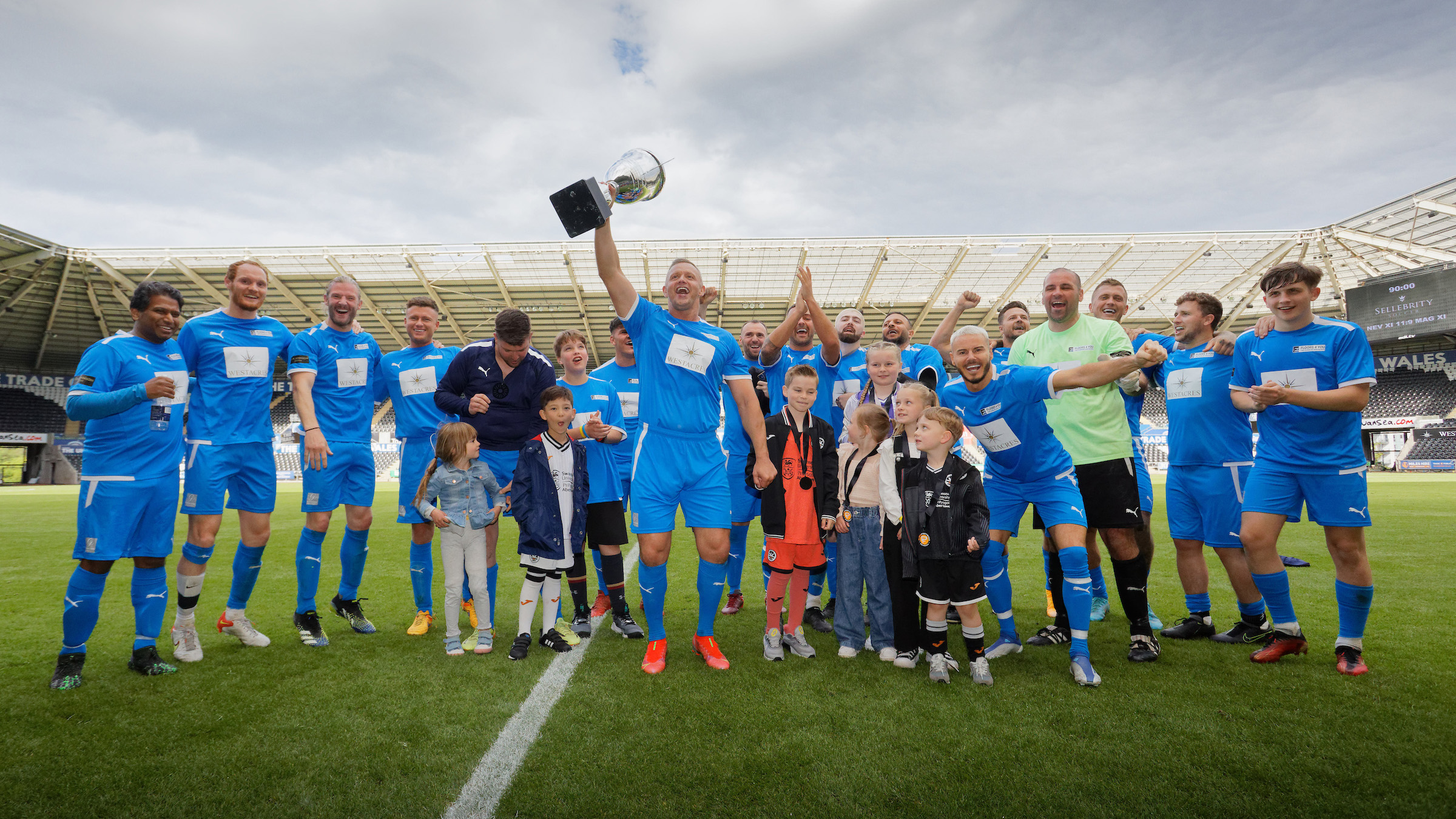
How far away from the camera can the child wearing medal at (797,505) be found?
3910 mm

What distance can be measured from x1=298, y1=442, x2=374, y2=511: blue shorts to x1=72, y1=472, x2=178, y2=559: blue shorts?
31.8 inches

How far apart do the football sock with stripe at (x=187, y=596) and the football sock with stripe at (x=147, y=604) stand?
0.13m

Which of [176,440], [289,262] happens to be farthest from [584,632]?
[289,262]

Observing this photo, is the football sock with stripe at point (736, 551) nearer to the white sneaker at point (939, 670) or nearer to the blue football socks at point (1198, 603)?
the white sneaker at point (939, 670)

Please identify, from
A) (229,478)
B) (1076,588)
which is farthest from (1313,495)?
(229,478)

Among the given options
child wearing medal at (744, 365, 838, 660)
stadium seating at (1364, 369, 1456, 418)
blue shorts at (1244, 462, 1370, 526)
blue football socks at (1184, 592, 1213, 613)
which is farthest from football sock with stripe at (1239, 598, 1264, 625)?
stadium seating at (1364, 369, 1456, 418)

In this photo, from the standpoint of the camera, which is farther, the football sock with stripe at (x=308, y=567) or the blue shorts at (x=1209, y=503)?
the football sock with stripe at (x=308, y=567)

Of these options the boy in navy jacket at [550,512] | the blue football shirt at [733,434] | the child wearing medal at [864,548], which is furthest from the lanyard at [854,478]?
the boy in navy jacket at [550,512]

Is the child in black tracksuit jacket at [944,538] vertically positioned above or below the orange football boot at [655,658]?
above

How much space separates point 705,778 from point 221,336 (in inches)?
151

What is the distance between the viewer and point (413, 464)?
4664 millimetres

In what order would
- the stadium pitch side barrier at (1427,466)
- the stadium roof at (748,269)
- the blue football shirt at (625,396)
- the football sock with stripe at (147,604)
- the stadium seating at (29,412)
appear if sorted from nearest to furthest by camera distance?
the football sock with stripe at (147,604)
the blue football shirt at (625,396)
the stadium roof at (748,269)
the stadium pitch side barrier at (1427,466)
the stadium seating at (29,412)

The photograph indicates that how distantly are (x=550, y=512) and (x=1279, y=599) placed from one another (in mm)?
4162

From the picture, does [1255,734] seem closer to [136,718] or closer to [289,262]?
[136,718]
